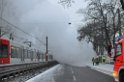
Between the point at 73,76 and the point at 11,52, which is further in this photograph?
the point at 11,52

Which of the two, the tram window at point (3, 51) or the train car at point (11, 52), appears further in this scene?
the train car at point (11, 52)

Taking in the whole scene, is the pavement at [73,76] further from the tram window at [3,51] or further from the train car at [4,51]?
the tram window at [3,51]

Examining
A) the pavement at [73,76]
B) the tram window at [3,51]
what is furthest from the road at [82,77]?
the tram window at [3,51]

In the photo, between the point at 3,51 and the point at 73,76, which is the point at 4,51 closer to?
the point at 3,51

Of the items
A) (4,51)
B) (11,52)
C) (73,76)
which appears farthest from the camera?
(11,52)

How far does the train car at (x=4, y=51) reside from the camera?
1431 inches

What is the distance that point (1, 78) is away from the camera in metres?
23.3

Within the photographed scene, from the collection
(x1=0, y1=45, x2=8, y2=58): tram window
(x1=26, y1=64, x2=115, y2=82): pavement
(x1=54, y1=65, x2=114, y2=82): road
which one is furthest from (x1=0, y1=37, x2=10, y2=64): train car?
(x1=54, y1=65, x2=114, y2=82): road

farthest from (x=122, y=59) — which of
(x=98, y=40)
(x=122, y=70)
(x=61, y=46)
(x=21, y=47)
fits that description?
(x=61, y=46)

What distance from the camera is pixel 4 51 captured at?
37281 mm

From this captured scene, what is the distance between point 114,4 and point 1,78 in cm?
2943

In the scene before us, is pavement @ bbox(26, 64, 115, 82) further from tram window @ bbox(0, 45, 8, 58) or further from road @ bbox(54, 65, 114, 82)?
tram window @ bbox(0, 45, 8, 58)

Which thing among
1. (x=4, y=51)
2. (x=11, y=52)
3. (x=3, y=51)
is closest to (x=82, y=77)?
(x=3, y=51)

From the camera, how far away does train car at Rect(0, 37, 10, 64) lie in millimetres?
36353
